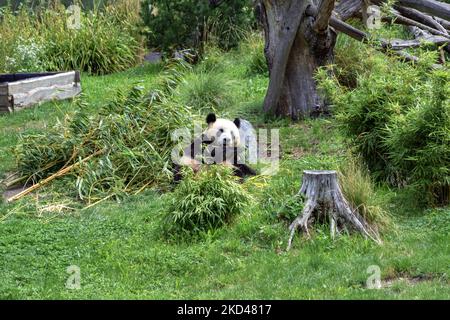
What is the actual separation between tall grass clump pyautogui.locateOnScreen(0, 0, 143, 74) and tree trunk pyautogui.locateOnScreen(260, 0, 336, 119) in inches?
207

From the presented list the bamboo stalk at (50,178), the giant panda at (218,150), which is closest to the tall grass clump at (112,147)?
the bamboo stalk at (50,178)

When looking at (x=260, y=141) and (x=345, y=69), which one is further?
(x=345, y=69)

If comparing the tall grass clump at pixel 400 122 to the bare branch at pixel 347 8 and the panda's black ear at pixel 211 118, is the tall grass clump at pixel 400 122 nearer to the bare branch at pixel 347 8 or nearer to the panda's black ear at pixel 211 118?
the panda's black ear at pixel 211 118

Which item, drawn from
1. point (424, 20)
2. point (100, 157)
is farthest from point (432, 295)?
point (424, 20)

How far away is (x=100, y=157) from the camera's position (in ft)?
30.5

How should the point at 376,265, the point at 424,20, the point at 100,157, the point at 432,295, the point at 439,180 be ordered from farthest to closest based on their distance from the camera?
the point at 424,20, the point at 100,157, the point at 439,180, the point at 376,265, the point at 432,295

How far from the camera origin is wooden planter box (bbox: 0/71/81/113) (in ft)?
40.8

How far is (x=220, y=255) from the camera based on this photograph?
6699 mm

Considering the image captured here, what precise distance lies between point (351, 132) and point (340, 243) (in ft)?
6.69

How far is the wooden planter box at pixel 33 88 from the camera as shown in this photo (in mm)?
12422

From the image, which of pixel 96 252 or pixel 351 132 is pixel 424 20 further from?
pixel 96 252

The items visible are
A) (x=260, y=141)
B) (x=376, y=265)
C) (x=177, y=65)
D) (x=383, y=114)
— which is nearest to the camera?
(x=376, y=265)

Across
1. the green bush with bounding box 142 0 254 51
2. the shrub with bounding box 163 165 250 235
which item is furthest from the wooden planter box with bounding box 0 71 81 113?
the shrub with bounding box 163 165 250 235

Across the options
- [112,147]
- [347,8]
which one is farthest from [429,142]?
[347,8]
